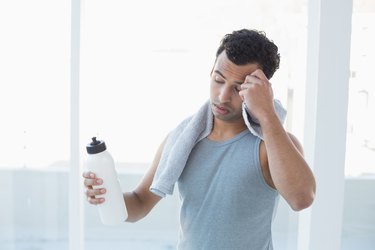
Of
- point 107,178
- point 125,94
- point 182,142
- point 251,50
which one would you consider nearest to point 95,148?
point 107,178

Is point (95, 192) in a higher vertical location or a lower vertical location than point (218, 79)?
lower

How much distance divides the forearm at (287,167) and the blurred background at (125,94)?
855 millimetres

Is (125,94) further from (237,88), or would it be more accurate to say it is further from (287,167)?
(287,167)

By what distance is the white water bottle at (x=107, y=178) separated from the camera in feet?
3.21

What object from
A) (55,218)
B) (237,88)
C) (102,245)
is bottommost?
(102,245)

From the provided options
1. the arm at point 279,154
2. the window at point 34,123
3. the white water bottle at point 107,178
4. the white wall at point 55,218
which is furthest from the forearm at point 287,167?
the window at point 34,123

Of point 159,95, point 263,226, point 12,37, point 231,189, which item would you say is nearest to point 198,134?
point 231,189

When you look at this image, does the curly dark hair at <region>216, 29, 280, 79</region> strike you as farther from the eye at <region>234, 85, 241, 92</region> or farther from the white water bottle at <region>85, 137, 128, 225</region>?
the white water bottle at <region>85, 137, 128, 225</region>

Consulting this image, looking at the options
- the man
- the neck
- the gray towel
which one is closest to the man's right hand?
the man

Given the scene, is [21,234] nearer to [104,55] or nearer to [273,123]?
[104,55]

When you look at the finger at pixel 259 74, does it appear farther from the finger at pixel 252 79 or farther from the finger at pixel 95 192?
the finger at pixel 95 192

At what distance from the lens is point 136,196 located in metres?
1.12

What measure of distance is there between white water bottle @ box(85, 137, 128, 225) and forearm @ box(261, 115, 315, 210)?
379 mm

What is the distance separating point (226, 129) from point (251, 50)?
0.21 m
